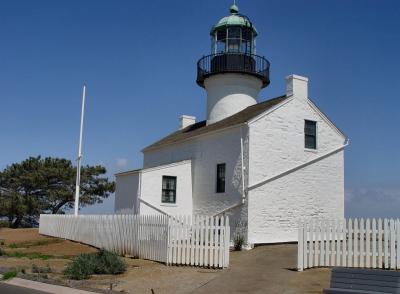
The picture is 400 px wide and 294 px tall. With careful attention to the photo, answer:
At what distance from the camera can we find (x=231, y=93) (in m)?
24.5

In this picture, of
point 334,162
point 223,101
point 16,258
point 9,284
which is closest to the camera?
point 9,284

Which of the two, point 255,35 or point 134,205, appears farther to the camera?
point 255,35

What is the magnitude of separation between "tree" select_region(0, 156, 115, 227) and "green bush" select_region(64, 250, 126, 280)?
24.1m

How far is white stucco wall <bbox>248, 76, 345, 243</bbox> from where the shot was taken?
63.2ft

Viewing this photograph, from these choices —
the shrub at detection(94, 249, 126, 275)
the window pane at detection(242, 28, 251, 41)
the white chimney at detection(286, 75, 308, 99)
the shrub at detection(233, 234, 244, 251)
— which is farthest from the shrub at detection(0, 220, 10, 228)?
the shrub at detection(94, 249, 126, 275)

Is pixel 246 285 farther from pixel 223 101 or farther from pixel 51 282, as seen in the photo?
pixel 223 101

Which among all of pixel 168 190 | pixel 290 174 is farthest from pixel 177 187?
pixel 290 174

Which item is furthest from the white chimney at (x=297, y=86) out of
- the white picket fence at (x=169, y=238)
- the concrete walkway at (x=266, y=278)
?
the concrete walkway at (x=266, y=278)

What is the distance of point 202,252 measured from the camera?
14523mm

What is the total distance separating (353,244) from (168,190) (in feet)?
35.9

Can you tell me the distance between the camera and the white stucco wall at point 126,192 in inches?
884

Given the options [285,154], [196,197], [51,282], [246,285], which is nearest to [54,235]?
[196,197]

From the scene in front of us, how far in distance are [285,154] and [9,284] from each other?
11.6 meters

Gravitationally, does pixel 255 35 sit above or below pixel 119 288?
above
